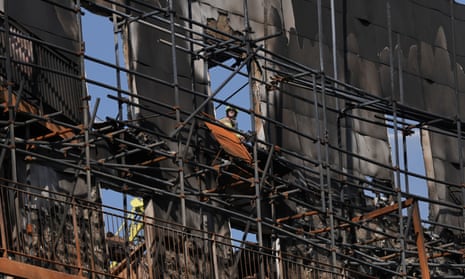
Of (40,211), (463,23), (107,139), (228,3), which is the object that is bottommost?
(40,211)

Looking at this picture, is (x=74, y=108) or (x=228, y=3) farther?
(x=228, y=3)

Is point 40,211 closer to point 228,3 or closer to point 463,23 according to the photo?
point 228,3

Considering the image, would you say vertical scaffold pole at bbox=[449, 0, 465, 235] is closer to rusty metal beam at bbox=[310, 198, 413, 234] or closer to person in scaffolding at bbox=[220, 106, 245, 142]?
rusty metal beam at bbox=[310, 198, 413, 234]

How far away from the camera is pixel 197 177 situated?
96.5 ft

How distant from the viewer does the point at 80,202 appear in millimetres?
25312

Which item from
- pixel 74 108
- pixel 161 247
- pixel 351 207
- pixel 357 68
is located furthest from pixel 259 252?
pixel 357 68

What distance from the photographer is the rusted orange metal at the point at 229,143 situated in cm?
2906

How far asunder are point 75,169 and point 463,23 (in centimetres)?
1335

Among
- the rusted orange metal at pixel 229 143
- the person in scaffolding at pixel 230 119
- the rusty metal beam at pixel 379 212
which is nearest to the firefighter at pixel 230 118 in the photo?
the person in scaffolding at pixel 230 119

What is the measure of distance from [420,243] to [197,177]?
147 inches

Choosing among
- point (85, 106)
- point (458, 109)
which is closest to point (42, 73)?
point (85, 106)

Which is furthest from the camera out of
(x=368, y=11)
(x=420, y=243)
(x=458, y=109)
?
(x=458, y=109)

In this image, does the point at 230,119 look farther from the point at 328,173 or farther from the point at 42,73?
the point at 42,73

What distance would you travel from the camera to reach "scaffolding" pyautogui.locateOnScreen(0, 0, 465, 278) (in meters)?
24.6
